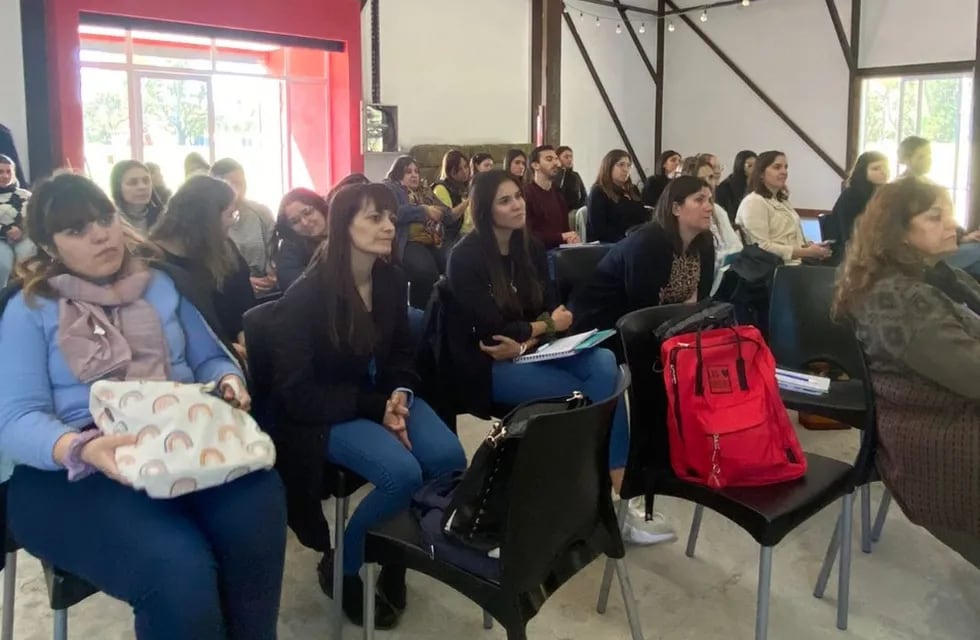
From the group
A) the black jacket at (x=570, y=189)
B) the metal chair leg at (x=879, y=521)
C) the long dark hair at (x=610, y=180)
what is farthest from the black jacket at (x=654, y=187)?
the metal chair leg at (x=879, y=521)

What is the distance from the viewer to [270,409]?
2.38 metres

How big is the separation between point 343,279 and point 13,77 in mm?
6052

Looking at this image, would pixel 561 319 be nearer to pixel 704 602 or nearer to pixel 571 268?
pixel 571 268

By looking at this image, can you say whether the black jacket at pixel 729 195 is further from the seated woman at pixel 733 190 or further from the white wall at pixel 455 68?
Result: the white wall at pixel 455 68

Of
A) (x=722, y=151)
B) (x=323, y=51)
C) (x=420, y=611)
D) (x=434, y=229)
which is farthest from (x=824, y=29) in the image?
(x=420, y=611)

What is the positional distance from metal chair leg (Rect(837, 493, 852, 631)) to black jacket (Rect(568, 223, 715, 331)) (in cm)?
118

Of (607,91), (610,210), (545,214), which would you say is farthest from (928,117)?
(545,214)

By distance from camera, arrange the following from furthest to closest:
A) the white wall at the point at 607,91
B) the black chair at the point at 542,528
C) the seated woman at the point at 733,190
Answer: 1. the white wall at the point at 607,91
2. the seated woman at the point at 733,190
3. the black chair at the point at 542,528

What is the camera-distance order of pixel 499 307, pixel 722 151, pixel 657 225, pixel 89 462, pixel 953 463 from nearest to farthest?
pixel 89 462
pixel 953 463
pixel 499 307
pixel 657 225
pixel 722 151

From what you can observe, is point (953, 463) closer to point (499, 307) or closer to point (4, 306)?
point (499, 307)

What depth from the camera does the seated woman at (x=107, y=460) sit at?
1.70m

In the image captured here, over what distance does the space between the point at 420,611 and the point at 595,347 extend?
1059 mm

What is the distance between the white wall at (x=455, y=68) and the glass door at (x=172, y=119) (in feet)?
5.82

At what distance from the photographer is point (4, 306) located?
1928 millimetres
